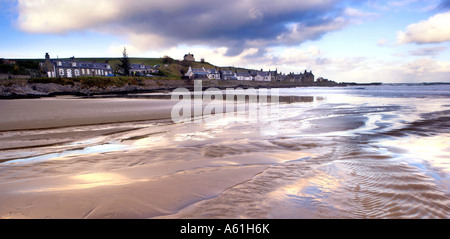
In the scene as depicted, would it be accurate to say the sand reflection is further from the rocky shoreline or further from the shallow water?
the rocky shoreline

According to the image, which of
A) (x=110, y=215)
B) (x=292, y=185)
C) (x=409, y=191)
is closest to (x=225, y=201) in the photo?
(x=292, y=185)

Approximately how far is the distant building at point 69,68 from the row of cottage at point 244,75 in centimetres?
3478

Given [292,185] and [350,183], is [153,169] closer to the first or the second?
[292,185]

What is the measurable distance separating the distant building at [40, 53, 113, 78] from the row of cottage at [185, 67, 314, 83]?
114 ft

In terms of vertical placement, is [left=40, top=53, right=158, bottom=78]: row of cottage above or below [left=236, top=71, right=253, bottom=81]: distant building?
below

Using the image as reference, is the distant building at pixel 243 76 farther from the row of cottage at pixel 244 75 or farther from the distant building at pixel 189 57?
the distant building at pixel 189 57

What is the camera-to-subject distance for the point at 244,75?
128 m

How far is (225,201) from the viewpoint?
318 centimetres

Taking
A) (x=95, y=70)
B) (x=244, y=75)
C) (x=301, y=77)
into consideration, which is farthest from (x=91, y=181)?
(x=301, y=77)

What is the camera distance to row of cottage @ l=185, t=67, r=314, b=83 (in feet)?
336

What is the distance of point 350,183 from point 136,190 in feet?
12.1

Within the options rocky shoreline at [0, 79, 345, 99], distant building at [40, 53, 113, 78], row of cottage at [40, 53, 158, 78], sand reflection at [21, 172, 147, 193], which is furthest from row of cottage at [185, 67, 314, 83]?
sand reflection at [21, 172, 147, 193]

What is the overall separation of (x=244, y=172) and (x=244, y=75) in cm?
12756
